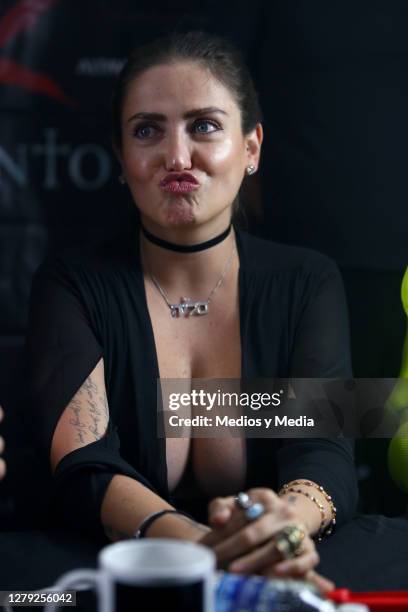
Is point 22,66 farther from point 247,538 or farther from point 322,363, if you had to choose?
point 247,538

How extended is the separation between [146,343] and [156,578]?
0.92 metres

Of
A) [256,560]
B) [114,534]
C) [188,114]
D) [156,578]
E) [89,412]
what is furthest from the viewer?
[188,114]

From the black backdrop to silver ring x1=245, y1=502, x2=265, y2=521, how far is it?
3.29 feet

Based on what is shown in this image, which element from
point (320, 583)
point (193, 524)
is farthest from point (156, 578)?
point (193, 524)

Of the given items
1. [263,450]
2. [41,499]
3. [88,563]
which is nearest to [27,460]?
[41,499]

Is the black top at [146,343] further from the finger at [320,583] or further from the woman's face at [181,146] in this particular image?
the finger at [320,583]

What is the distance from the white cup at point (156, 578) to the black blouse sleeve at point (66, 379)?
Result: 62 centimetres

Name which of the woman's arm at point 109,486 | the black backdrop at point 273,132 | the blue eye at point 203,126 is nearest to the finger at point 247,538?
the woman's arm at point 109,486

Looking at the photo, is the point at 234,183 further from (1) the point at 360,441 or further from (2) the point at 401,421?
(1) the point at 360,441

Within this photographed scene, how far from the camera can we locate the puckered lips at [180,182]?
159 centimetres

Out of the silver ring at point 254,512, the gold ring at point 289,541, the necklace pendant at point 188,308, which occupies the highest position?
the necklace pendant at point 188,308

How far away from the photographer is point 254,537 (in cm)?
108

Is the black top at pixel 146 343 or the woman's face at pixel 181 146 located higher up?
the woman's face at pixel 181 146

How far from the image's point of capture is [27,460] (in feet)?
6.71
